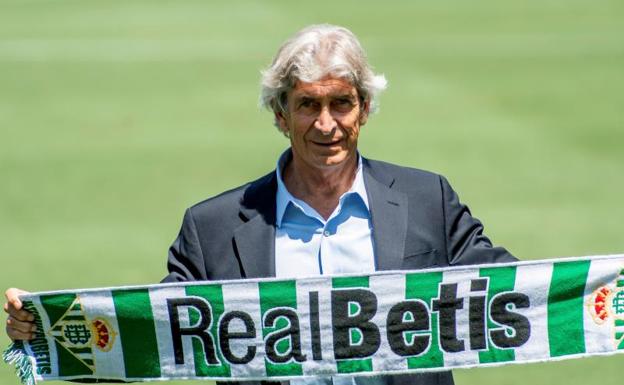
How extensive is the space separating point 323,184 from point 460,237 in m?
0.60

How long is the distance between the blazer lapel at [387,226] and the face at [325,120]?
0.22m

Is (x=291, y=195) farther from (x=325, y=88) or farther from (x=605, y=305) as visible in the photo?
(x=605, y=305)

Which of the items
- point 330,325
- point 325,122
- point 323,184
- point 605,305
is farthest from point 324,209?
point 605,305

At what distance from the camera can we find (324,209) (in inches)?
233

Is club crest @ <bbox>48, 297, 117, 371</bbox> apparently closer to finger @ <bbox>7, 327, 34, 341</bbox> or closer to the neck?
finger @ <bbox>7, 327, 34, 341</bbox>

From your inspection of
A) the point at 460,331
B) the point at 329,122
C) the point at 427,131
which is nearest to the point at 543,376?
the point at 460,331

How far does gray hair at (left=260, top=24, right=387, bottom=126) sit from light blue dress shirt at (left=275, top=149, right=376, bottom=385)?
0.40 m

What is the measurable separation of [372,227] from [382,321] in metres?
0.42

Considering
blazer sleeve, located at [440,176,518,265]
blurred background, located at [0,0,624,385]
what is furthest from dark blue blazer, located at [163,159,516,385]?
blurred background, located at [0,0,624,385]

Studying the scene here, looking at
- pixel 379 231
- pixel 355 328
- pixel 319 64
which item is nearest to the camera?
pixel 319 64

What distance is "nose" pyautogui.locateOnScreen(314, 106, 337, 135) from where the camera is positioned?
5.72 meters

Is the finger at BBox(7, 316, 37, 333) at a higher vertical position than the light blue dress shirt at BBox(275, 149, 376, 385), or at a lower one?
lower

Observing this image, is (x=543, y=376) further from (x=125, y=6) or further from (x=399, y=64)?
(x=125, y=6)

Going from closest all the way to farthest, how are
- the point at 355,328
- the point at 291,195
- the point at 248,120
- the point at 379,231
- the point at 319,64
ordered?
the point at 319,64
the point at 379,231
the point at 291,195
the point at 355,328
the point at 248,120
